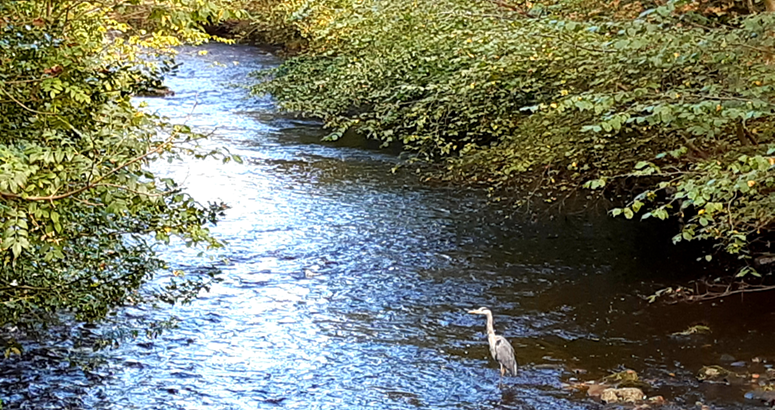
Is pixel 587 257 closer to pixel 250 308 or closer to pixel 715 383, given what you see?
pixel 715 383

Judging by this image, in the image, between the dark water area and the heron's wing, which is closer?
the dark water area

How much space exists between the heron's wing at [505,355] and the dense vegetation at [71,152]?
3.89 metres

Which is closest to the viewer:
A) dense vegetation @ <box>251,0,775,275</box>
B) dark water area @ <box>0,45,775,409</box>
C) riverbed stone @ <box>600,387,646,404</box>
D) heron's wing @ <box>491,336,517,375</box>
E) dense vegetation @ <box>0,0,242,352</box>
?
dense vegetation @ <box>0,0,242,352</box>

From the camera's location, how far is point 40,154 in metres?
4.20

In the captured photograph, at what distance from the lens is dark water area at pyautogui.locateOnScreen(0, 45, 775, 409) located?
27.1 ft

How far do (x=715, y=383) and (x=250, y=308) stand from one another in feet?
18.4

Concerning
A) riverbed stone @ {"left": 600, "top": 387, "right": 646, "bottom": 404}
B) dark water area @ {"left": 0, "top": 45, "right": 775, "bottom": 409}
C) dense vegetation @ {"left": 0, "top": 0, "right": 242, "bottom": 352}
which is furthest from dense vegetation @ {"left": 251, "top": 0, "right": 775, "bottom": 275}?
dense vegetation @ {"left": 0, "top": 0, "right": 242, "bottom": 352}

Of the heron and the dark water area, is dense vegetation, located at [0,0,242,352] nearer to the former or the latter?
the dark water area

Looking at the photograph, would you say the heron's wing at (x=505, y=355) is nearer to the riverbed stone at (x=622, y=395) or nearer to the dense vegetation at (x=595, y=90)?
the riverbed stone at (x=622, y=395)

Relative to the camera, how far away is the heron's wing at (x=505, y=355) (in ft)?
28.2

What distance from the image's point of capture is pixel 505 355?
859cm

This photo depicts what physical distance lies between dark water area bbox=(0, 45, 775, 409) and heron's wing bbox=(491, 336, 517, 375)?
200mm

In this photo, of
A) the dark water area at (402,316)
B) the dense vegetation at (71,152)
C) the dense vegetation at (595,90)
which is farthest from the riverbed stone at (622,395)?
the dense vegetation at (71,152)

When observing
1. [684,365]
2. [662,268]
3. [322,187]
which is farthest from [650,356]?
[322,187]
